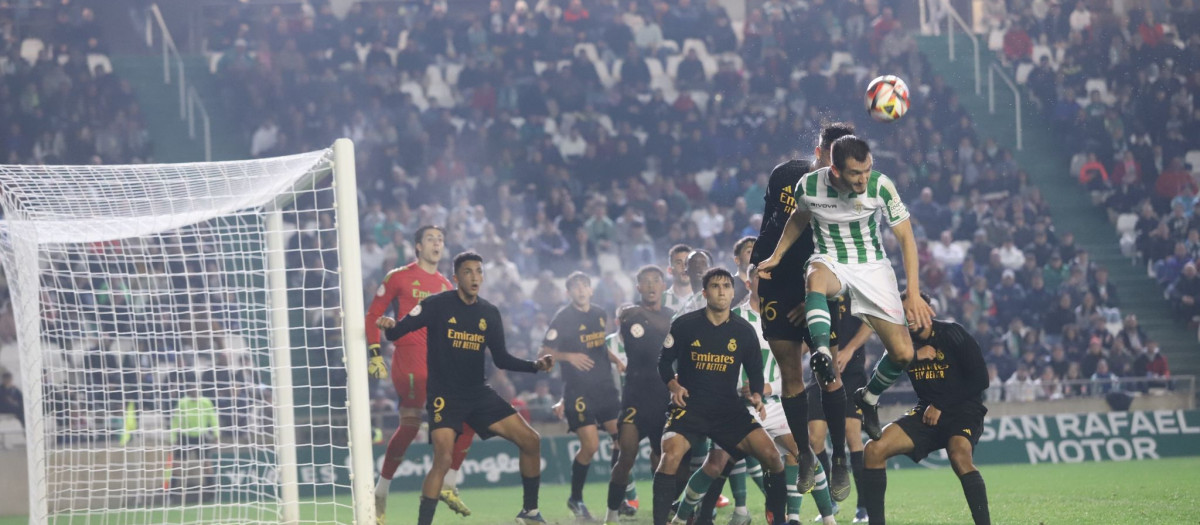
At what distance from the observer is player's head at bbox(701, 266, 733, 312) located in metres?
8.89

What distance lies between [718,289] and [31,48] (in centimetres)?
1737

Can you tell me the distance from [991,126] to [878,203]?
1730 centimetres

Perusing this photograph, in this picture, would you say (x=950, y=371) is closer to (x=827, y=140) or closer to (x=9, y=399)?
(x=827, y=140)

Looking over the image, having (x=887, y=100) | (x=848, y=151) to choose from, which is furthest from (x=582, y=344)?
(x=848, y=151)

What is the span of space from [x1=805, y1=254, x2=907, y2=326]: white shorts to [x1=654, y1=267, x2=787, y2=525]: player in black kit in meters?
1.77

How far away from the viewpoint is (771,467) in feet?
29.1

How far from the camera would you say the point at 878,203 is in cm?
714

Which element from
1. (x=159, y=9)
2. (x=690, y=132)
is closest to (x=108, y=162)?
(x=159, y=9)

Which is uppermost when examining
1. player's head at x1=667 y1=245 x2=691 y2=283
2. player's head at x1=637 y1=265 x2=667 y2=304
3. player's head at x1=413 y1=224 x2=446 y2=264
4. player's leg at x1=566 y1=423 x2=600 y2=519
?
player's head at x1=413 y1=224 x2=446 y2=264

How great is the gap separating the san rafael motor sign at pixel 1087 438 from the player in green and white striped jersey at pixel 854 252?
9887mm

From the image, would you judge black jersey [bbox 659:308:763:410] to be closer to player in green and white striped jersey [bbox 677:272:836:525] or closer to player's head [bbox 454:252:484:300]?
player in green and white striped jersey [bbox 677:272:836:525]

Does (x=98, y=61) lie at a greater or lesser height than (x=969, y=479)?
greater

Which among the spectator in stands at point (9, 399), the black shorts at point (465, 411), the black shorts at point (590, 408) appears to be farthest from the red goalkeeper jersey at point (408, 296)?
the spectator in stands at point (9, 399)

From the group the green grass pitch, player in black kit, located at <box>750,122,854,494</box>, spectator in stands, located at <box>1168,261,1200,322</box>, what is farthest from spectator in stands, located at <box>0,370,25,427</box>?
spectator in stands, located at <box>1168,261,1200,322</box>
